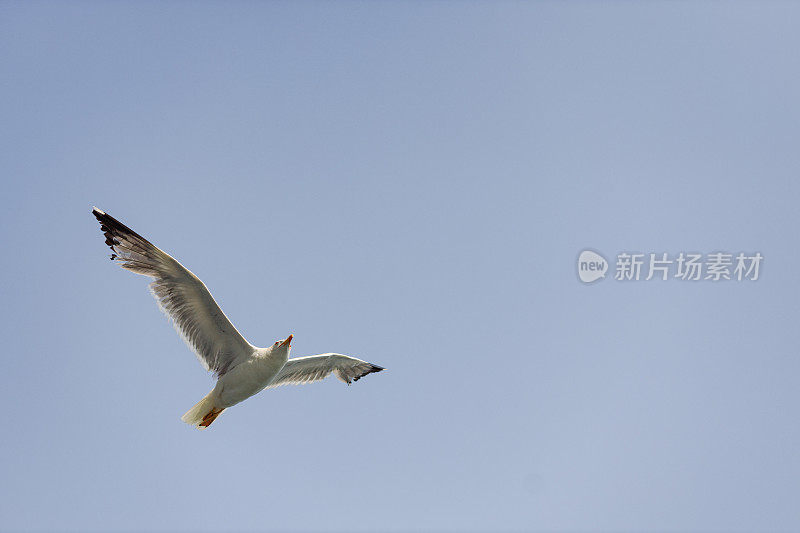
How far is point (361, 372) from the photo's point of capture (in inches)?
808

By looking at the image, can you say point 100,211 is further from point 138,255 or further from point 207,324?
point 207,324

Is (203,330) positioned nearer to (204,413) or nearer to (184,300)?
(184,300)

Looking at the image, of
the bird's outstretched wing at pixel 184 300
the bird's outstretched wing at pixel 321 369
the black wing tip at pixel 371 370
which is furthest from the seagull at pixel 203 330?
the black wing tip at pixel 371 370

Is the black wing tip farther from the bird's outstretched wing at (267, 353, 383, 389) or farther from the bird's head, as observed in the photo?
the bird's head

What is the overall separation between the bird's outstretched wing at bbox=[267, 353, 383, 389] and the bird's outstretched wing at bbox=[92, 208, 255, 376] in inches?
54.9

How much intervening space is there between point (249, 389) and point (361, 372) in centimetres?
299

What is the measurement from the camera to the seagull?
58.0 feet

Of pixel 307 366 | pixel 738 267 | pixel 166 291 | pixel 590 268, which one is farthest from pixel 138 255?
pixel 738 267

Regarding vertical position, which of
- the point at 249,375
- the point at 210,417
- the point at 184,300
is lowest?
the point at 210,417

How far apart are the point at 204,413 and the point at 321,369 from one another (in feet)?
9.46

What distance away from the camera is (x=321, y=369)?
20.2 metres

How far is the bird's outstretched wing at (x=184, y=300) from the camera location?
58.0 ft

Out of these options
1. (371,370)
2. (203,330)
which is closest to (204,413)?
(203,330)

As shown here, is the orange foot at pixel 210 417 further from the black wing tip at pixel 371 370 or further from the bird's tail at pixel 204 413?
the black wing tip at pixel 371 370
